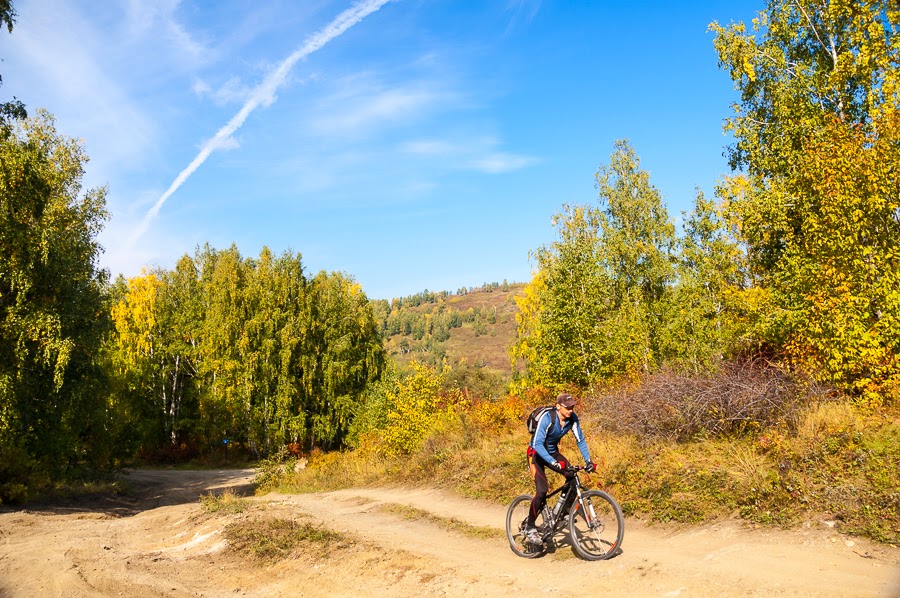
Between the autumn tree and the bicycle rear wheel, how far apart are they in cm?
677

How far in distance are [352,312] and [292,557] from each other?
32.4 m

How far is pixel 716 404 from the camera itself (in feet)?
37.1

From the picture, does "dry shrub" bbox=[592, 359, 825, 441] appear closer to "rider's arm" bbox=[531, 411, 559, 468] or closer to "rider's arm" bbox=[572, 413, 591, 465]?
"rider's arm" bbox=[572, 413, 591, 465]

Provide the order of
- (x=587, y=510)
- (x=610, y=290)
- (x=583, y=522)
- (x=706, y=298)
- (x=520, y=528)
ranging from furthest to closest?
1. (x=610, y=290)
2. (x=706, y=298)
3. (x=520, y=528)
4. (x=583, y=522)
5. (x=587, y=510)

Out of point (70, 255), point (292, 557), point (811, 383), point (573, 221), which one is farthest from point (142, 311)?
point (811, 383)

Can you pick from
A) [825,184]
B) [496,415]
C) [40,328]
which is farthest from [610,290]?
[40,328]

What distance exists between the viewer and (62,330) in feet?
57.0

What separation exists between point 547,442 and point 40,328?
53.0 ft

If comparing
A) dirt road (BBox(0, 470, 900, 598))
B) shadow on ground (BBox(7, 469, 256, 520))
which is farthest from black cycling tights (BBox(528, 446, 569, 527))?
shadow on ground (BBox(7, 469, 256, 520))

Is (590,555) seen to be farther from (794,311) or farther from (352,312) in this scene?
(352,312)

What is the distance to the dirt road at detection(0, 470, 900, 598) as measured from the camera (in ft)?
20.1

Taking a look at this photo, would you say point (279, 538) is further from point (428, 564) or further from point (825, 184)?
point (825, 184)

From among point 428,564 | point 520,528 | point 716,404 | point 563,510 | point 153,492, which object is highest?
point 716,404

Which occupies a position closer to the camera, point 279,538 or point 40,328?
point 279,538
